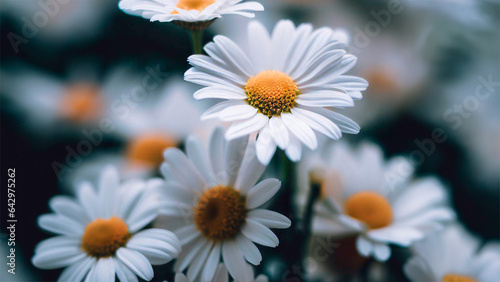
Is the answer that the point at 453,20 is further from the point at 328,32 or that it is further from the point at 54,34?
the point at 54,34

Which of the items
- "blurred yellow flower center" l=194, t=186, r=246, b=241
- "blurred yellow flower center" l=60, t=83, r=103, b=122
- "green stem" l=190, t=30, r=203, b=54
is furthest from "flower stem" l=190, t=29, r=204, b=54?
"blurred yellow flower center" l=60, t=83, r=103, b=122

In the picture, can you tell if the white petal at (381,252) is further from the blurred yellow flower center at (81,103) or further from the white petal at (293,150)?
the blurred yellow flower center at (81,103)

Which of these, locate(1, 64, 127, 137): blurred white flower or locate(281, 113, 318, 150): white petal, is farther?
locate(1, 64, 127, 137): blurred white flower

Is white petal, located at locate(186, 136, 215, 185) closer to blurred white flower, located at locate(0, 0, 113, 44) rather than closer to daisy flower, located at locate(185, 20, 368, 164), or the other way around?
daisy flower, located at locate(185, 20, 368, 164)

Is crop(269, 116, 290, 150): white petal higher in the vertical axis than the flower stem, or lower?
lower

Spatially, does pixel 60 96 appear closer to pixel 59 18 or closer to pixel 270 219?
pixel 59 18
